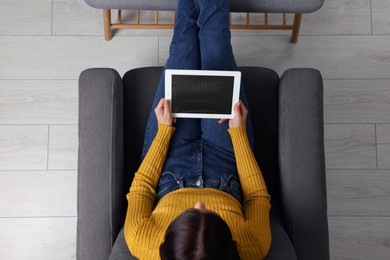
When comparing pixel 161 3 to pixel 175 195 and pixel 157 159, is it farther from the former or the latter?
pixel 175 195

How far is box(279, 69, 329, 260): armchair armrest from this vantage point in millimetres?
1105

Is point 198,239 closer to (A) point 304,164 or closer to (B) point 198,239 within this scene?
(B) point 198,239

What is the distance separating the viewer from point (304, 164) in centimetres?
112

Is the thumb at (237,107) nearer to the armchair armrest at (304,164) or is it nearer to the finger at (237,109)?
the finger at (237,109)

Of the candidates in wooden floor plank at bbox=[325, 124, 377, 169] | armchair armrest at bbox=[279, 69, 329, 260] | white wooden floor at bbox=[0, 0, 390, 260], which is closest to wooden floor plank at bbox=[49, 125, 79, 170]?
white wooden floor at bbox=[0, 0, 390, 260]

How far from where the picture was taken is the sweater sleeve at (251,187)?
3.34 feet

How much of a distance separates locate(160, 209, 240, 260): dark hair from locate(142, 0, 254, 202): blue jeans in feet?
0.92

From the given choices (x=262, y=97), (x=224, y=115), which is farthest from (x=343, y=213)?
(x=224, y=115)

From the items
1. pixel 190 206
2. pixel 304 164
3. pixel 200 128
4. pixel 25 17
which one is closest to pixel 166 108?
pixel 200 128

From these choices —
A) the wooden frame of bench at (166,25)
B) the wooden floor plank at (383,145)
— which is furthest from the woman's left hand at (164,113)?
the wooden floor plank at (383,145)

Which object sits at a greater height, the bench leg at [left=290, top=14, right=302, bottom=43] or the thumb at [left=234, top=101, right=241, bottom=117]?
the bench leg at [left=290, top=14, right=302, bottom=43]

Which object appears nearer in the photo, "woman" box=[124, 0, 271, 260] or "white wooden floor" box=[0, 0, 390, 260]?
"woman" box=[124, 0, 271, 260]

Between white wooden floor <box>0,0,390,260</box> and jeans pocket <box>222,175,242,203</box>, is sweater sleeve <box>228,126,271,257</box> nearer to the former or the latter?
jeans pocket <box>222,175,242,203</box>

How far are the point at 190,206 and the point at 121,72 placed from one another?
2.46 feet
